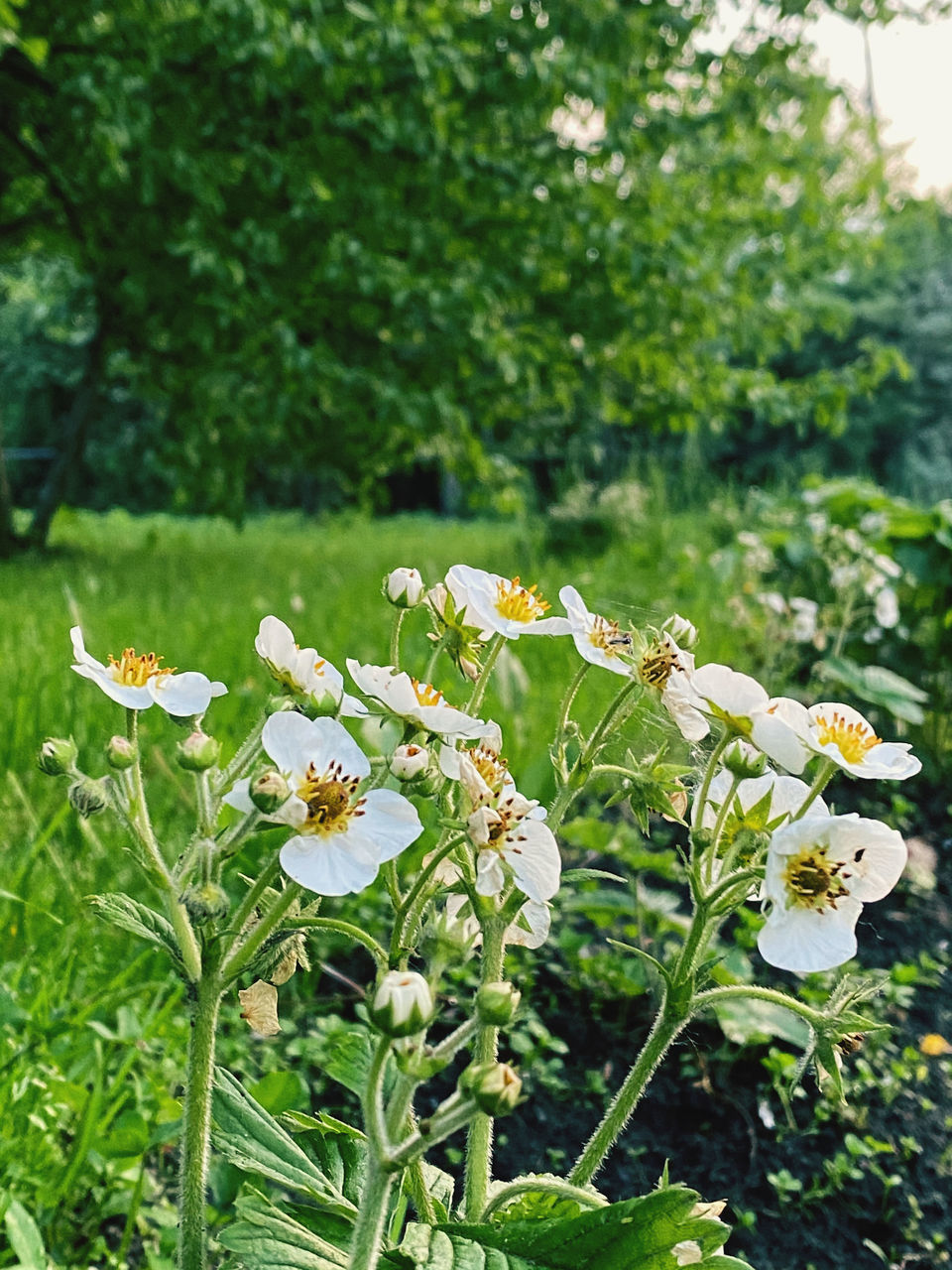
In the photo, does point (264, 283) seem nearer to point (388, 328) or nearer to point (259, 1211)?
point (388, 328)

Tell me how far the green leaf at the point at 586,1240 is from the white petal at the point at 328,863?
228mm

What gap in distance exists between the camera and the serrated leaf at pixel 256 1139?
2.57 feet

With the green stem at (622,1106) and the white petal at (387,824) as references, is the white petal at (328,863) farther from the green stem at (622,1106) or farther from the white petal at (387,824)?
the green stem at (622,1106)

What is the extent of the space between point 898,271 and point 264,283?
18677 mm

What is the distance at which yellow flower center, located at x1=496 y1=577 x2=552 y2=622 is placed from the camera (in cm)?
86

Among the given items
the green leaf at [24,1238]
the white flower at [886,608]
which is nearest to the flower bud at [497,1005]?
the green leaf at [24,1238]

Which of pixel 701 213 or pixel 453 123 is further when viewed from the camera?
pixel 701 213

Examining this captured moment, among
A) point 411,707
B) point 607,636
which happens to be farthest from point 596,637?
point 411,707

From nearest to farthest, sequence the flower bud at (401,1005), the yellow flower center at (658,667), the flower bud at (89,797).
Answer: the flower bud at (401,1005), the flower bud at (89,797), the yellow flower center at (658,667)

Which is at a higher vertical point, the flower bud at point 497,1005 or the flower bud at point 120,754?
the flower bud at point 120,754

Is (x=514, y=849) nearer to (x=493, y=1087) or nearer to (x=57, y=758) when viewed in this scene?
(x=493, y=1087)

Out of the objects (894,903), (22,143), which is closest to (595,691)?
(894,903)

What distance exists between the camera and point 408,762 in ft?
2.34

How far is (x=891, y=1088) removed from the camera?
1678 mm
